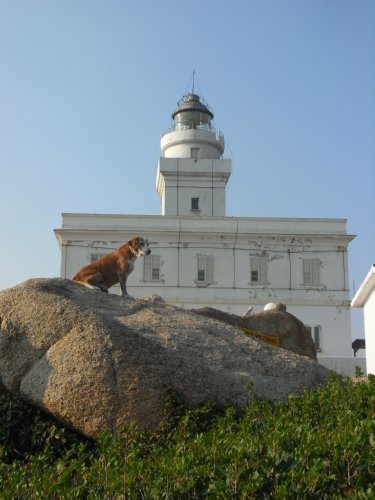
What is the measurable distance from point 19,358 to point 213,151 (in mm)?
40514

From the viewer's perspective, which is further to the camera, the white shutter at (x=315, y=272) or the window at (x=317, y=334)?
the white shutter at (x=315, y=272)

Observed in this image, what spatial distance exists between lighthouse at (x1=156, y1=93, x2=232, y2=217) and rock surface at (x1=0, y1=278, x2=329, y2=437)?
3439 centimetres

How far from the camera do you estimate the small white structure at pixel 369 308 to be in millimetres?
24059

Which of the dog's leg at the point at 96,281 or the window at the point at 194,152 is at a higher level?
the window at the point at 194,152

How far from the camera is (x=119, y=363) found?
6.21 metres

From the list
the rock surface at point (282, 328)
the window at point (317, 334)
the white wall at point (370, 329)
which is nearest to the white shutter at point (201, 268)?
the window at point (317, 334)

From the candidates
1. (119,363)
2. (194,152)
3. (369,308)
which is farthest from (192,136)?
(119,363)

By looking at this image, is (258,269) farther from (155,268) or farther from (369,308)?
(369,308)

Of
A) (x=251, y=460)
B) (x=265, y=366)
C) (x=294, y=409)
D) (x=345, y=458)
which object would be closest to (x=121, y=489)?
(x=251, y=460)

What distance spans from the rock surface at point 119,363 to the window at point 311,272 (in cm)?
3211

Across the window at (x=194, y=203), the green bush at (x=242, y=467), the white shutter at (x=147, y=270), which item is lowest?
the green bush at (x=242, y=467)

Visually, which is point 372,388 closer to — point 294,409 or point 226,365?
point 294,409

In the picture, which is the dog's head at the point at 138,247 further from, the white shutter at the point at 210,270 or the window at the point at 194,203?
the window at the point at 194,203

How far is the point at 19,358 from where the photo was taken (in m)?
6.79
